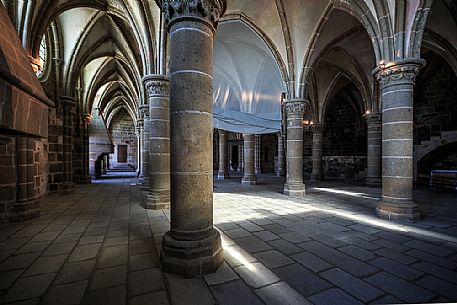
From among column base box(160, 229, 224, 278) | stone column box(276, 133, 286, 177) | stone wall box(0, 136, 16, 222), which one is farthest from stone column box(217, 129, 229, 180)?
column base box(160, 229, 224, 278)

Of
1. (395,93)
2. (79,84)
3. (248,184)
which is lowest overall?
(248,184)

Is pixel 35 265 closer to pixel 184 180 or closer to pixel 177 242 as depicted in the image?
pixel 177 242

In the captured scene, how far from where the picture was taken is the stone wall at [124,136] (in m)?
22.3

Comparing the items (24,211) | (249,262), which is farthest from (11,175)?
(249,262)

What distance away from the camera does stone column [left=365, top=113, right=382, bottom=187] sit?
8445 mm

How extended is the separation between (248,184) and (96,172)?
30.6ft

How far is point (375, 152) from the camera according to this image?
848cm

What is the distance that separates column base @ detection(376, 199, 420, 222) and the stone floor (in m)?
0.22

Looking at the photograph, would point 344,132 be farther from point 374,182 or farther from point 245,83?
point 245,83

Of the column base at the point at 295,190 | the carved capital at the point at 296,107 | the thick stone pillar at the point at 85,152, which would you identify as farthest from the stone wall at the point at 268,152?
the thick stone pillar at the point at 85,152

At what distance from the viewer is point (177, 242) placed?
A: 2178 mm

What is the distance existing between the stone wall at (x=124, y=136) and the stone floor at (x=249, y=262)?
64.4 feet

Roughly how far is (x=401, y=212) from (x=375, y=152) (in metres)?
5.32

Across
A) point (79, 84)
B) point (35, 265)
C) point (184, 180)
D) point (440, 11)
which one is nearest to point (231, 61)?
point (440, 11)
